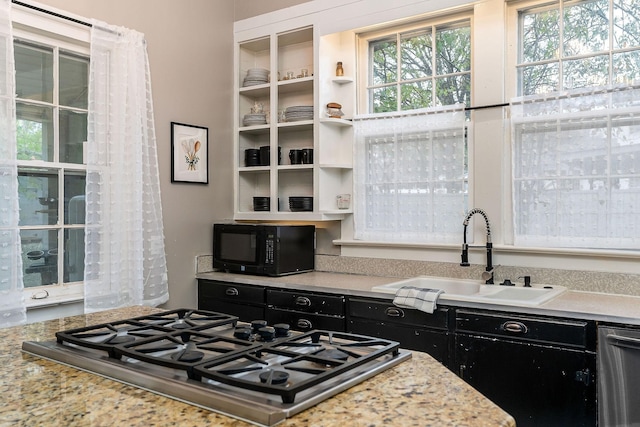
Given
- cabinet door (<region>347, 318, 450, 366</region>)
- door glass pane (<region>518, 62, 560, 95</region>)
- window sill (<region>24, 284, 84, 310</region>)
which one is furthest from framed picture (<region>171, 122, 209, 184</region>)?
door glass pane (<region>518, 62, 560, 95</region>)

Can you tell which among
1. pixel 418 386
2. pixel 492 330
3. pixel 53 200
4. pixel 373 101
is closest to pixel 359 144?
pixel 373 101

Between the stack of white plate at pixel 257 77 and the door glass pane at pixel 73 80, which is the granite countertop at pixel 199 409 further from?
the stack of white plate at pixel 257 77

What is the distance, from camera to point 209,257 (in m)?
3.70

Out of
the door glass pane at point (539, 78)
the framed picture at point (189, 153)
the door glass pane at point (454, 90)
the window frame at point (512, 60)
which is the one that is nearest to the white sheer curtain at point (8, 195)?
the framed picture at point (189, 153)

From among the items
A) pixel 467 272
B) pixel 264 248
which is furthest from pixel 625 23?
pixel 264 248

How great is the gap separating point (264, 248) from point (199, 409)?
7.89 ft

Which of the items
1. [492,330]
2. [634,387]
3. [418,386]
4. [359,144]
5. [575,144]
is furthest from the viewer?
[359,144]

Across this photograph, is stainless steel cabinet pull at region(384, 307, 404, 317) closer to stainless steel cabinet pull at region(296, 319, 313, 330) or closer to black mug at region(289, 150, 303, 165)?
stainless steel cabinet pull at region(296, 319, 313, 330)

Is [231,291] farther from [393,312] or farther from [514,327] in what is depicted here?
[514,327]

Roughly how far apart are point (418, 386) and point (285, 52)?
328cm

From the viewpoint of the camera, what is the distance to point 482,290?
2.83m

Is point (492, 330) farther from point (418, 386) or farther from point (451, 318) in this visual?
point (418, 386)

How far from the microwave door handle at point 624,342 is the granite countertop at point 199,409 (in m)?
1.25

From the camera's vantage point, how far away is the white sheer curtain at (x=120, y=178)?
288 cm
